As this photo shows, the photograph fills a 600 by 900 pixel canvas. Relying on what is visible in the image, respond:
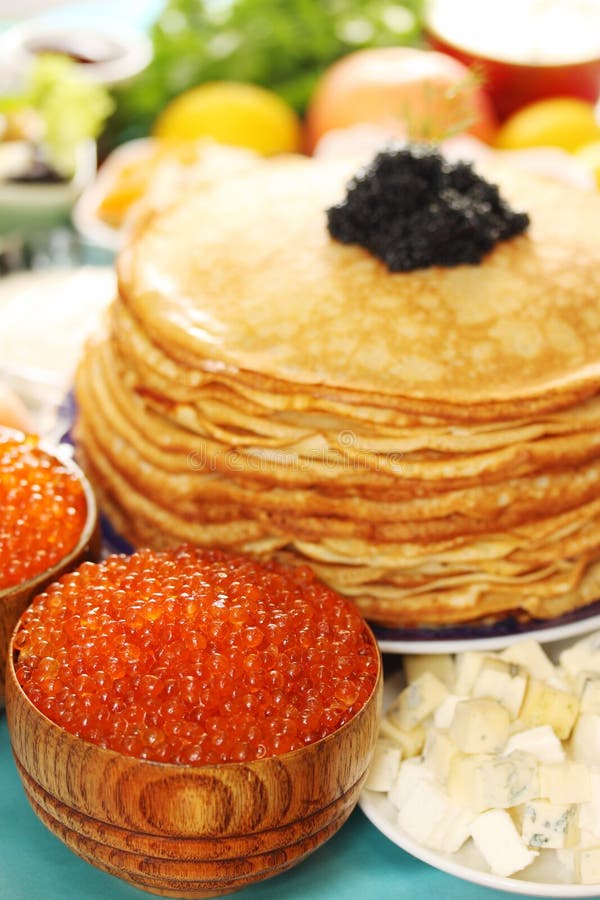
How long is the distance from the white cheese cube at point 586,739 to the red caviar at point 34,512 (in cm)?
105

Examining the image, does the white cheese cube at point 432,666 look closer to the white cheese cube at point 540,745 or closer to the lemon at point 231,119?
the white cheese cube at point 540,745

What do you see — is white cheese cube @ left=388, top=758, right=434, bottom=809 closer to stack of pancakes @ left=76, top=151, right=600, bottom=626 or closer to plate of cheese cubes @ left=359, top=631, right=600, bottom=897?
plate of cheese cubes @ left=359, top=631, right=600, bottom=897

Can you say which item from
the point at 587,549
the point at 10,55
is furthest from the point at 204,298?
the point at 10,55

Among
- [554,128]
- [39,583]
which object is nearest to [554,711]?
[39,583]

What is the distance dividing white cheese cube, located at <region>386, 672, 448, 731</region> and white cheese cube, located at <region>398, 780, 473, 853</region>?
18 centimetres

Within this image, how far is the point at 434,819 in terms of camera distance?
1.92 metres

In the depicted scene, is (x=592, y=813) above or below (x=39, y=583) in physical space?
below

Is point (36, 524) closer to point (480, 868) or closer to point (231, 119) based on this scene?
point (480, 868)

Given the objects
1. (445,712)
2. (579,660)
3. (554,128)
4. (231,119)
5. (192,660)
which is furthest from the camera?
(231,119)

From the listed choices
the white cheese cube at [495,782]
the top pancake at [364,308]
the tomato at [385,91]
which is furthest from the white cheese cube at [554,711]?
the tomato at [385,91]

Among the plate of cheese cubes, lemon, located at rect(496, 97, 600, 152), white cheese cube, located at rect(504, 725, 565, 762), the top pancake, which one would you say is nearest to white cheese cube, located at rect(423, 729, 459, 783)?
the plate of cheese cubes

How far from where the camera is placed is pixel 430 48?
197 inches

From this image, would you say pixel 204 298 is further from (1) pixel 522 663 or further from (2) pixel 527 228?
(1) pixel 522 663

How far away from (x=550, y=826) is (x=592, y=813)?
8cm
